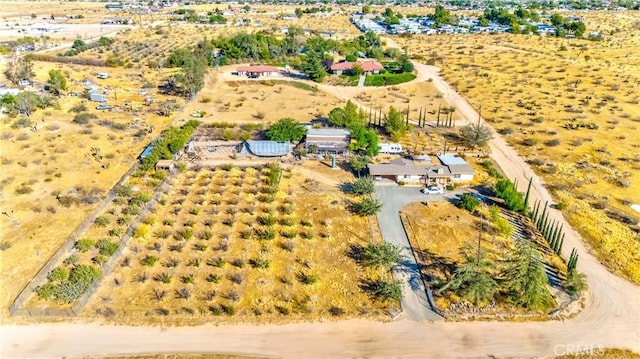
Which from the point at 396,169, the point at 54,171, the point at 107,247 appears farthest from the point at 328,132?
the point at 54,171

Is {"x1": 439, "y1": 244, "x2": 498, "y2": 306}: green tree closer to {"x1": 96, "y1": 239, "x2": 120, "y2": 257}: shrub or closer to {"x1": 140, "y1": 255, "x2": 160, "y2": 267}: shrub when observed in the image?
{"x1": 140, "y1": 255, "x2": 160, "y2": 267}: shrub

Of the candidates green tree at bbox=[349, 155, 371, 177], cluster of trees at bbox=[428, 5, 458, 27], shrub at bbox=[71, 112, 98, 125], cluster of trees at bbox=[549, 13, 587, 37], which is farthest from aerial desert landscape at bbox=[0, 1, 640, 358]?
cluster of trees at bbox=[428, 5, 458, 27]

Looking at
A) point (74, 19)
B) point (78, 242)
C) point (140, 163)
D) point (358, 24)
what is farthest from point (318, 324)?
point (74, 19)

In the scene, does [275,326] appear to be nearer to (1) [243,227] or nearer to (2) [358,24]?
(1) [243,227]

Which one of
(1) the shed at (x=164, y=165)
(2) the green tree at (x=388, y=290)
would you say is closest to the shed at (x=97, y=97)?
(1) the shed at (x=164, y=165)

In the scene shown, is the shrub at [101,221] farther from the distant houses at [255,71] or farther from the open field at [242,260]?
the distant houses at [255,71]
